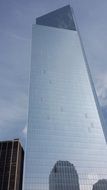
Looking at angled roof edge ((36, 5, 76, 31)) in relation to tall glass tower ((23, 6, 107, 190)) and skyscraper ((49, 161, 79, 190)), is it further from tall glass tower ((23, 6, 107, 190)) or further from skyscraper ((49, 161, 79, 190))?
skyscraper ((49, 161, 79, 190))

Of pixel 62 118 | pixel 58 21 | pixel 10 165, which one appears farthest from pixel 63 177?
pixel 58 21

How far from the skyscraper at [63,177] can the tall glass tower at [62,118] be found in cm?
45

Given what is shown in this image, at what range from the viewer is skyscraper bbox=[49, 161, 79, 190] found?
98475mm

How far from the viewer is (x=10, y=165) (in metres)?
107

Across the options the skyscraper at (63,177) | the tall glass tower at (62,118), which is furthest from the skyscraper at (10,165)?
the skyscraper at (63,177)

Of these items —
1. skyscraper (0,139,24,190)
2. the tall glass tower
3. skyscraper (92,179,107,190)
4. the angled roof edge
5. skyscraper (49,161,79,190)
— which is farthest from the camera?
the angled roof edge

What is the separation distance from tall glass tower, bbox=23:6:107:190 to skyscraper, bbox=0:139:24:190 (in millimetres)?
10456

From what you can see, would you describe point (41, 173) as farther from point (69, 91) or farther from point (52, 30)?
point (52, 30)

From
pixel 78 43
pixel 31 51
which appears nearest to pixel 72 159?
pixel 31 51

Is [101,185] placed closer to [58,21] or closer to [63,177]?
[63,177]

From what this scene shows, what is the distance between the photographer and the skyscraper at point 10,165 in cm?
10138

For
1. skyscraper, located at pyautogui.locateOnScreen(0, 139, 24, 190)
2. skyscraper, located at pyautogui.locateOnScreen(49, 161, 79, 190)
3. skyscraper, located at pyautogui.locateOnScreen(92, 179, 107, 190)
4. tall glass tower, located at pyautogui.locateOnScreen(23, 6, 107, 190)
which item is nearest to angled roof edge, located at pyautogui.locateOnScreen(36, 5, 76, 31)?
tall glass tower, located at pyautogui.locateOnScreen(23, 6, 107, 190)

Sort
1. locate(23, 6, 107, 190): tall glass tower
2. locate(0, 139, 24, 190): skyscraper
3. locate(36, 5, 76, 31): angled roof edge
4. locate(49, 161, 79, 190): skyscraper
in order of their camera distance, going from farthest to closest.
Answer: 1. locate(36, 5, 76, 31): angled roof edge
2. locate(23, 6, 107, 190): tall glass tower
3. locate(0, 139, 24, 190): skyscraper
4. locate(49, 161, 79, 190): skyscraper

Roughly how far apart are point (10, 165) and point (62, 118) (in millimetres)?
34267
